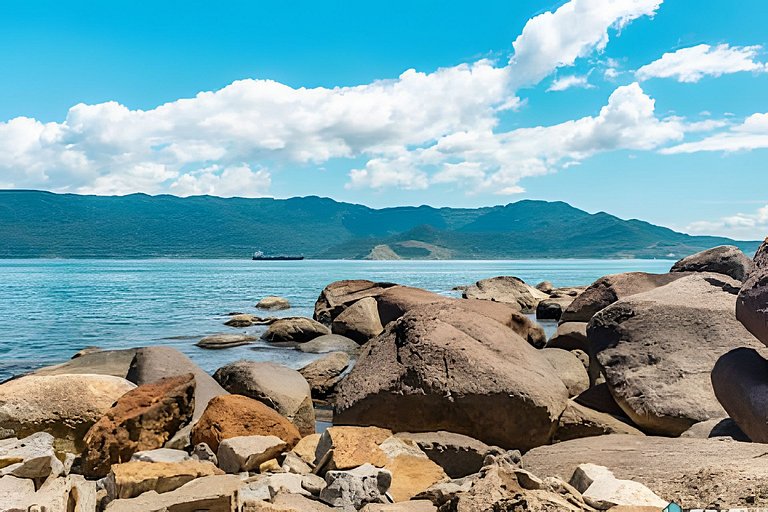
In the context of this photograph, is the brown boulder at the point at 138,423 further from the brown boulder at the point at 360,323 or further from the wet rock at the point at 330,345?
the brown boulder at the point at 360,323

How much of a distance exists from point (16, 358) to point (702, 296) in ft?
54.3

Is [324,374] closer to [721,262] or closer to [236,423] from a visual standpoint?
[236,423]

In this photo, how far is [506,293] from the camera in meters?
34.5

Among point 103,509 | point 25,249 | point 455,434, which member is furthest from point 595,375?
point 25,249

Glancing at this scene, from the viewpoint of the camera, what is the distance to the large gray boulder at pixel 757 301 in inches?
254

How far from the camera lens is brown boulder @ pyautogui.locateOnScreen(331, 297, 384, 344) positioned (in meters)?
19.7

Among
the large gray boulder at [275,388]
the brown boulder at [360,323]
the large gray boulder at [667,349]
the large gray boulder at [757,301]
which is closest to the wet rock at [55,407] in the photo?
the large gray boulder at [275,388]

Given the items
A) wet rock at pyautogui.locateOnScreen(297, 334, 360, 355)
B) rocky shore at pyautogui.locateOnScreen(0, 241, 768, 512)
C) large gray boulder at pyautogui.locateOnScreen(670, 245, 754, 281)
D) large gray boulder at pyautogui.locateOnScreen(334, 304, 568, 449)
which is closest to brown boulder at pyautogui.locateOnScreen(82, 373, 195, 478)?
rocky shore at pyautogui.locateOnScreen(0, 241, 768, 512)

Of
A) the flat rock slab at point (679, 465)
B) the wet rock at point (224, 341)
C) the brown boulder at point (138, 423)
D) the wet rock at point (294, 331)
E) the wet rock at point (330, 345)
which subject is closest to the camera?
the flat rock slab at point (679, 465)

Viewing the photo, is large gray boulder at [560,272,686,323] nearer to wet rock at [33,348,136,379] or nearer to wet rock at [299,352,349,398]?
wet rock at [299,352,349,398]

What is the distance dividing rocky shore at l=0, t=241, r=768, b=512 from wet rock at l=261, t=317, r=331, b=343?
387 inches

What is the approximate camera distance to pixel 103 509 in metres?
4.67

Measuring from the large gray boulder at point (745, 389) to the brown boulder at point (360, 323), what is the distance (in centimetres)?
1309

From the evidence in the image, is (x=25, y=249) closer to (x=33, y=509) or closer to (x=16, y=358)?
(x=16, y=358)
